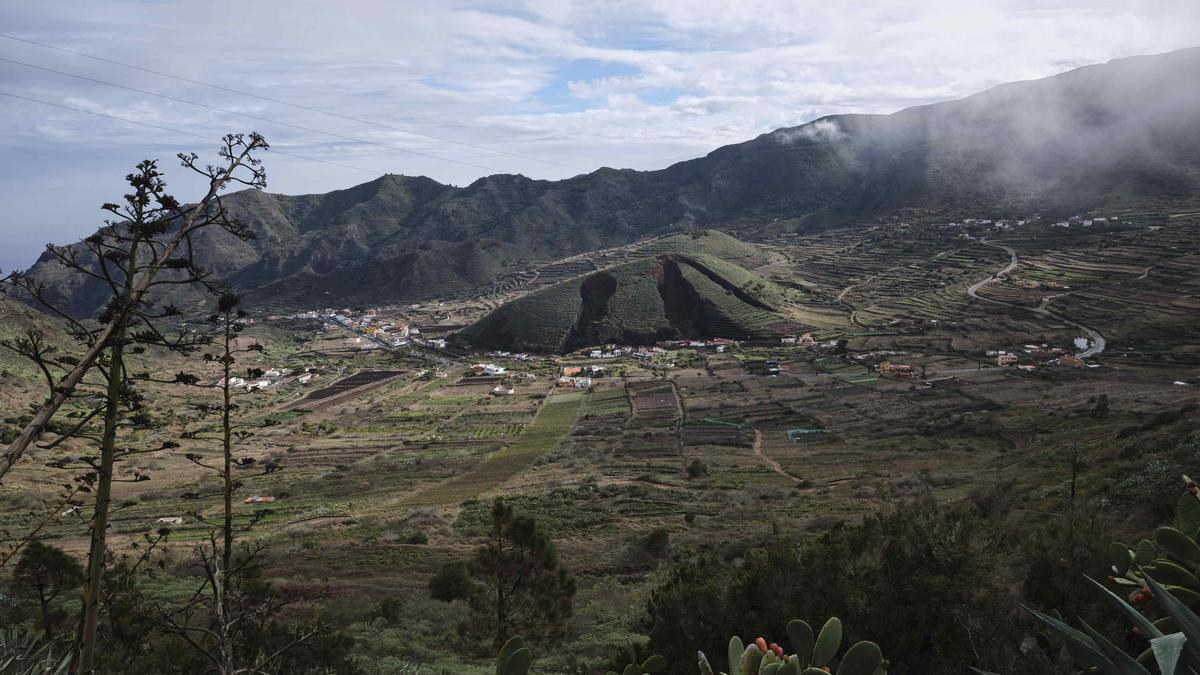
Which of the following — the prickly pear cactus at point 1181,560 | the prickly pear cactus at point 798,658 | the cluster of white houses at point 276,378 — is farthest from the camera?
the cluster of white houses at point 276,378

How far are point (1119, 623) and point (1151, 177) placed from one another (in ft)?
502

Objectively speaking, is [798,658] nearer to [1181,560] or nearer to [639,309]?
[1181,560]

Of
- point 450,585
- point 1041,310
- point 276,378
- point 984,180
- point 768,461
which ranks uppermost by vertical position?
point 984,180

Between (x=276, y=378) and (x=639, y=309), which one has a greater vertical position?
(x=639, y=309)

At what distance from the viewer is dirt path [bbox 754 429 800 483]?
38.8m

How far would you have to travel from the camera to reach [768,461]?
43031 millimetres

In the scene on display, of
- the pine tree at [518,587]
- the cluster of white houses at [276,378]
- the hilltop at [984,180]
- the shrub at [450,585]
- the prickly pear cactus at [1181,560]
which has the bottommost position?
the cluster of white houses at [276,378]

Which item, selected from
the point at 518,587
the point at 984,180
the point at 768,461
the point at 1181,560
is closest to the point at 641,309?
the point at 768,461

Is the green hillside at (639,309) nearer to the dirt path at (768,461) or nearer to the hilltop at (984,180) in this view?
the dirt path at (768,461)

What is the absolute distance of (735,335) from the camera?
95.4 meters

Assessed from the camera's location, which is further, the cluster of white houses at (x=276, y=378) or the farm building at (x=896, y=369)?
the cluster of white houses at (x=276, y=378)

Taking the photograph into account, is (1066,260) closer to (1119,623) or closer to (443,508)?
(443,508)

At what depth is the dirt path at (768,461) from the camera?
38844 millimetres

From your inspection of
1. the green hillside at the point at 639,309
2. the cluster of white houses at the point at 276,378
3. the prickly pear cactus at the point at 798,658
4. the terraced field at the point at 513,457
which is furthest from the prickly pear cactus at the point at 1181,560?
the green hillside at the point at 639,309
